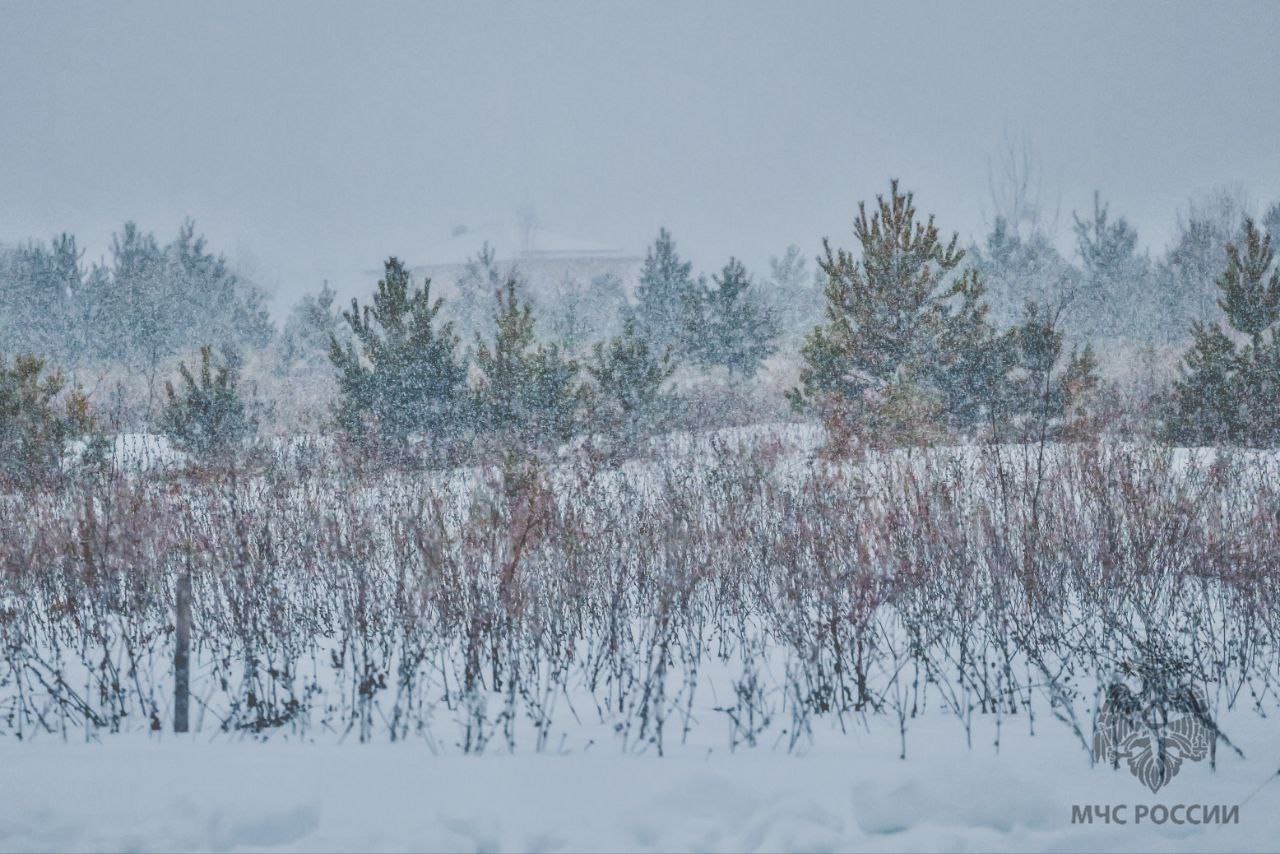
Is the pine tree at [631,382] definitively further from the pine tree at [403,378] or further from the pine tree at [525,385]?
the pine tree at [403,378]

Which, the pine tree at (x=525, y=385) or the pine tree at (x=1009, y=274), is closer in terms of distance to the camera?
the pine tree at (x=525, y=385)

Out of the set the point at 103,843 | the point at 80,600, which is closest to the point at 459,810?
the point at 103,843

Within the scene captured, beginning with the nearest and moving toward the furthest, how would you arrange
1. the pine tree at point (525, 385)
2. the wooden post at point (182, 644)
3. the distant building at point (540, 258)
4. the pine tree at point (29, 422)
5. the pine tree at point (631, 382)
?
the wooden post at point (182, 644) < the pine tree at point (29, 422) < the pine tree at point (525, 385) < the pine tree at point (631, 382) < the distant building at point (540, 258)

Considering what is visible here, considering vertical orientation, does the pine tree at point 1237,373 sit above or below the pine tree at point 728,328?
below

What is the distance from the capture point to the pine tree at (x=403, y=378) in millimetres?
11555

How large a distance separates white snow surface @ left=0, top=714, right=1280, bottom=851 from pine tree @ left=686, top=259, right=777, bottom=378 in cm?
1656

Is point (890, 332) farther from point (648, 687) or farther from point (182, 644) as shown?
point (182, 644)

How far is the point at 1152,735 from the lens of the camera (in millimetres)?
3363

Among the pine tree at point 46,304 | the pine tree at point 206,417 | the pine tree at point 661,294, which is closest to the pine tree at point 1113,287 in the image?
the pine tree at point 661,294

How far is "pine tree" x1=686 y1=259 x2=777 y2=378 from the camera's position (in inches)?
766

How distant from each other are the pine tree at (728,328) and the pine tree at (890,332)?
809cm

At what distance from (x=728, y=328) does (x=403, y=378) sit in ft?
32.0

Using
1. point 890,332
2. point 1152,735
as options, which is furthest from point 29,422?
point 1152,735

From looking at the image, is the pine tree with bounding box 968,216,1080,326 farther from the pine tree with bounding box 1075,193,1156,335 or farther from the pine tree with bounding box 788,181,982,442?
the pine tree with bounding box 788,181,982,442
